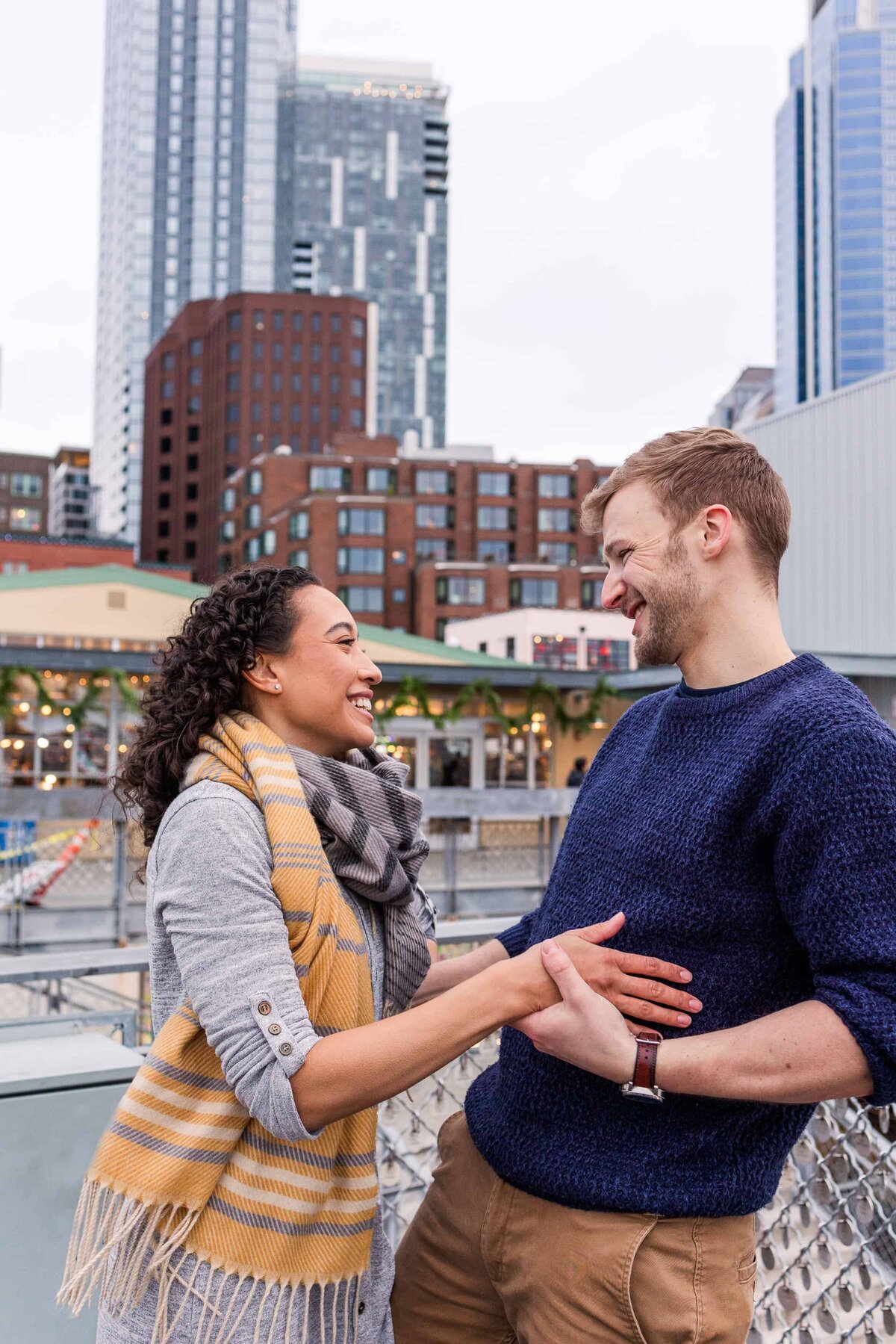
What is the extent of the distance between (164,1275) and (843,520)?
20.8 meters

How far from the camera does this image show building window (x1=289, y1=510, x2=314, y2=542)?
65125mm

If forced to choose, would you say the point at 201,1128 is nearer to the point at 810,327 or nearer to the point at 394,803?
the point at 394,803

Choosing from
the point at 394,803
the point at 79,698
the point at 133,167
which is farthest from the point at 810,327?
the point at 394,803

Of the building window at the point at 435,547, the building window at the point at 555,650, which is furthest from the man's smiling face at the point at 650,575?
the building window at the point at 435,547

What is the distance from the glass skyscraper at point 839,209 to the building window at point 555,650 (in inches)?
2802

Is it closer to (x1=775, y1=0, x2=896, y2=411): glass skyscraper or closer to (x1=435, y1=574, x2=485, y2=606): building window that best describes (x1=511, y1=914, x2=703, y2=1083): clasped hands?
(x1=435, y1=574, x2=485, y2=606): building window

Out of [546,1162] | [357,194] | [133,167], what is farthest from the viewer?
[357,194]

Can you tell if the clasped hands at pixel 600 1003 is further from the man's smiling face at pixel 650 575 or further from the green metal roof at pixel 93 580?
the green metal roof at pixel 93 580

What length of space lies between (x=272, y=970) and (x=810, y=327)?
417 ft

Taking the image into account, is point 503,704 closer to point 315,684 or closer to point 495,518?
point 315,684

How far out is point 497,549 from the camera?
2795 inches

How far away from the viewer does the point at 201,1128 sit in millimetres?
1725

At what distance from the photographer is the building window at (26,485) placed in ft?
422

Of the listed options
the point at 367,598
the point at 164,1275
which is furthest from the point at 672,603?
the point at 367,598
